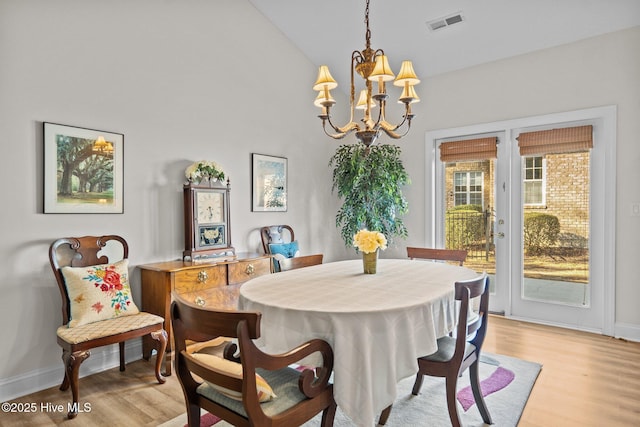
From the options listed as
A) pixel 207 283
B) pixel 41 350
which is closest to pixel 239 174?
pixel 207 283

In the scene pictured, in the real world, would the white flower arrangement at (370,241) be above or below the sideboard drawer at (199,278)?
above

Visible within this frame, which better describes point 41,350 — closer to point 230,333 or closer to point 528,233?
point 230,333

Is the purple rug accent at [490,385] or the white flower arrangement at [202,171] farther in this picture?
the white flower arrangement at [202,171]

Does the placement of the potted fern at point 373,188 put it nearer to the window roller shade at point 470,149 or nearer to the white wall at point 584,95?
the window roller shade at point 470,149

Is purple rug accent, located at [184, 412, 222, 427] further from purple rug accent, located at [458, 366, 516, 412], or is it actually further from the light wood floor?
purple rug accent, located at [458, 366, 516, 412]

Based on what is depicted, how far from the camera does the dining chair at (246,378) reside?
4.30ft

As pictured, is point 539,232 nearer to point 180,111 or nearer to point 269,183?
point 269,183

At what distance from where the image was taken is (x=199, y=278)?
306 cm

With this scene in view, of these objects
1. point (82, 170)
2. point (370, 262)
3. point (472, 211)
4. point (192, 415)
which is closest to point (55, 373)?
point (82, 170)

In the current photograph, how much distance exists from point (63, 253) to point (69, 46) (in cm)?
150

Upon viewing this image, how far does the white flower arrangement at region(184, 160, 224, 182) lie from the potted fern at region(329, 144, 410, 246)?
164 centimetres

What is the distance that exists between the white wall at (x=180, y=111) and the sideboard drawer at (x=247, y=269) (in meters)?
0.52

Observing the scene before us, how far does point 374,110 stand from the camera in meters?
4.84

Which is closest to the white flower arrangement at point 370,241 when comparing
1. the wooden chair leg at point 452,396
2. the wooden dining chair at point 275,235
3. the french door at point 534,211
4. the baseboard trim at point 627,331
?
the wooden chair leg at point 452,396
